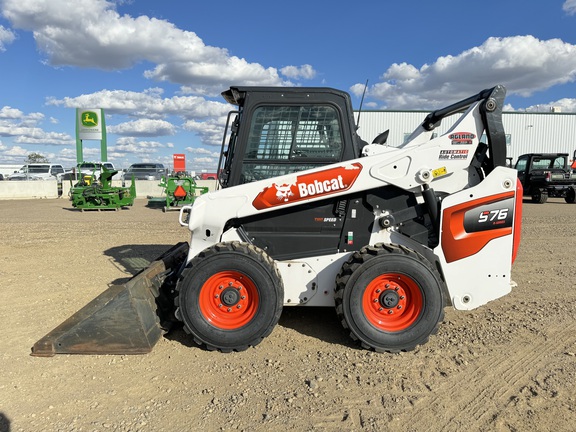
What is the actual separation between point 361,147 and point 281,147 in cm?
87

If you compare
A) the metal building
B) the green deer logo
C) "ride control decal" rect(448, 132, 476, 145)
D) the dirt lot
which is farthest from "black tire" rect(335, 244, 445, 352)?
the metal building

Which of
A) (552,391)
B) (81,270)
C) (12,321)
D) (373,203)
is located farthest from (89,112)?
(552,391)

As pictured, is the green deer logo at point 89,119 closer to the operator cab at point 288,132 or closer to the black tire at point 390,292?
the operator cab at point 288,132

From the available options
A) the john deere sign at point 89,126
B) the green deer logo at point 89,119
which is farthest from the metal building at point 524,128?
the green deer logo at point 89,119

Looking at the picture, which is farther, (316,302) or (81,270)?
(81,270)

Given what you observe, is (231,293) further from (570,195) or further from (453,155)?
(570,195)

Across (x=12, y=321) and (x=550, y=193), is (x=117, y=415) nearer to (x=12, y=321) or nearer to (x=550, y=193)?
(x=12, y=321)

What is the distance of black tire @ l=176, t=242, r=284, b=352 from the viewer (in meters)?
3.84

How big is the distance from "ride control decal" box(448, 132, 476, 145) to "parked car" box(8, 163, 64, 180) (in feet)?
101

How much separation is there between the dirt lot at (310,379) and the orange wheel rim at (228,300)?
310mm

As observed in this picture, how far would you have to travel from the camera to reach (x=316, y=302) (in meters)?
4.12

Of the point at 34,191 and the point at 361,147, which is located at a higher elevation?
the point at 361,147

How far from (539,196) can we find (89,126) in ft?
89.9

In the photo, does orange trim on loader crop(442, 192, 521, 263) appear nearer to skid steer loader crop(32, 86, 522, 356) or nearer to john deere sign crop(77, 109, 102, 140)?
skid steer loader crop(32, 86, 522, 356)
